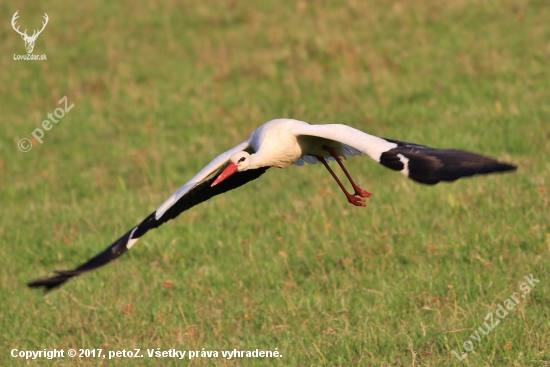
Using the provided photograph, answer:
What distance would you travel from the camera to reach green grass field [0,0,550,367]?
622 centimetres

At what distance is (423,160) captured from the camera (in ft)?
16.2

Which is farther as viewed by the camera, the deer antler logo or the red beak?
the deer antler logo

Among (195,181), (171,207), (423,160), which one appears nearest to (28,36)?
(171,207)

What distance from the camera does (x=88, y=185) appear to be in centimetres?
1047

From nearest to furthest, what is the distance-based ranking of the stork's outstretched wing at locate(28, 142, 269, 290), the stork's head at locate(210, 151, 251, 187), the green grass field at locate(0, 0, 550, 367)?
the stork's outstretched wing at locate(28, 142, 269, 290), the green grass field at locate(0, 0, 550, 367), the stork's head at locate(210, 151, 251, 187)

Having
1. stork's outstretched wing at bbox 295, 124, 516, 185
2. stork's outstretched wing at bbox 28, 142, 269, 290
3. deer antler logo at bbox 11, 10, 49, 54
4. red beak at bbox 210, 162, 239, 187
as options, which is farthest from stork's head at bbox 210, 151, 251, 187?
deer antler logo at bbox 11, 10, 49, 54

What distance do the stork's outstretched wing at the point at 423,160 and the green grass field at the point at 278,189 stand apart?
136 cm

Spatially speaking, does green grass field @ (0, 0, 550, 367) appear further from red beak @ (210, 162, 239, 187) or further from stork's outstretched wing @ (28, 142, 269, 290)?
red beak @ (210, 162, 239, 187)

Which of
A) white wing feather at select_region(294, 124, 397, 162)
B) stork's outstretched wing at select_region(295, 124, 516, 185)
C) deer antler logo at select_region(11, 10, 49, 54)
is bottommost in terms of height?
stork's outstretched wing at select_region(295, 124, 516, 185)

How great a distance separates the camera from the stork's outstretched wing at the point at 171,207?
5.64m

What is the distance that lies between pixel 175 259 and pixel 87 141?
4.99 meters

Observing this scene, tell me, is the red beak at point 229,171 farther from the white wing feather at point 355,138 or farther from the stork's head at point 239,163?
the white wing feather at point 355,138

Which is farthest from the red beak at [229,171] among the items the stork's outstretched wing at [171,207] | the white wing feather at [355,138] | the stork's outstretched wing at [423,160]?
the stork's outstretched wing at [423,160]

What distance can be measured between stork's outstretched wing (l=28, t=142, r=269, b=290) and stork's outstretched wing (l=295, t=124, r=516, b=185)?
1.34 meters
